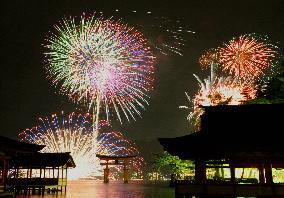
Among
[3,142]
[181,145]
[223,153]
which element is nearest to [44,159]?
[3,142]

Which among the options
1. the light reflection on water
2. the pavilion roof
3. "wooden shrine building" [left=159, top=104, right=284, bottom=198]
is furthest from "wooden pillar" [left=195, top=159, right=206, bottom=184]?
the light reflection on water

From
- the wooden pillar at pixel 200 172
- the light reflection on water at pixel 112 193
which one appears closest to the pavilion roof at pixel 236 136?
the wooden pillar at pixel 200 172

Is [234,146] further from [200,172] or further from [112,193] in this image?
[112,193]

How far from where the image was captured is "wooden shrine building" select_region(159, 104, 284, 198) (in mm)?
17500

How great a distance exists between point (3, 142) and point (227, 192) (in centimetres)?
1174

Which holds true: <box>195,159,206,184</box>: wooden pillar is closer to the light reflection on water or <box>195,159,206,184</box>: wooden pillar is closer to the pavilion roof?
the pavilion roof

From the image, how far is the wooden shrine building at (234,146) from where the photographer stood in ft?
57.4

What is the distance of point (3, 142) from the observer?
19.8 m

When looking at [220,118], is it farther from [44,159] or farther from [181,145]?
[44,159]

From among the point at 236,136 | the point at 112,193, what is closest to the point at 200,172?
the point at 236,136

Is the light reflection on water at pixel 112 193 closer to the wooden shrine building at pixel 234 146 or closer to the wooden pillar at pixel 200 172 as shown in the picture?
the wooden pillar at pixel 200 172

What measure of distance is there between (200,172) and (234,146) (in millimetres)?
2308

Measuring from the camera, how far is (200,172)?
1886 cm

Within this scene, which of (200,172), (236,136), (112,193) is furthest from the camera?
(112,193)
